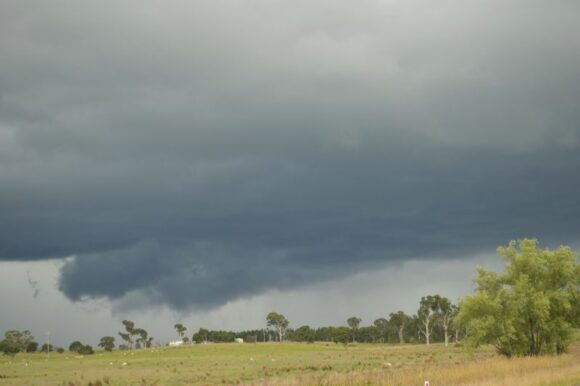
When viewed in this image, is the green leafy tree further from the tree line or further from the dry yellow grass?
the dry yellow grass

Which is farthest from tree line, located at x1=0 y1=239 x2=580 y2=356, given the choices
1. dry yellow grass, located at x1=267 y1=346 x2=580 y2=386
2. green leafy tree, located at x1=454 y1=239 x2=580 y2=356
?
dry yellow grass, located at x1=267 y1=346 x2=580 y2=386

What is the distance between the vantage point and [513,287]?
69.8m

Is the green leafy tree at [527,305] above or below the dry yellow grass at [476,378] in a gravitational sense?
above

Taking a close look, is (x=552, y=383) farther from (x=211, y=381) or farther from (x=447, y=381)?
(x=211, y=381)

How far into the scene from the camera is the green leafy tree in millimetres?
67125

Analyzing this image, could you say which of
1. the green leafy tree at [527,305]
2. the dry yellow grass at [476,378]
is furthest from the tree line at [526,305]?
the dry yellow grass at [476,378]

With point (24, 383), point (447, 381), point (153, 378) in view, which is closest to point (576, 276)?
point (447, 381)

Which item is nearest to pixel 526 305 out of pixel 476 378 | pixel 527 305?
pixel 527 305

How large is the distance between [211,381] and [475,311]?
28.4 metres

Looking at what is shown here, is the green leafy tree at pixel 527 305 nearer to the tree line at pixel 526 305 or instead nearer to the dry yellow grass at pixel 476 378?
the tree line at pixel 526 305

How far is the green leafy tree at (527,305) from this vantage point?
67125mm

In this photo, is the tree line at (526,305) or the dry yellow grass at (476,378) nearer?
the dry yellow grass at (476,378)

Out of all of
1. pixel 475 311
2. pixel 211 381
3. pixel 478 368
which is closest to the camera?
pixel 478 368

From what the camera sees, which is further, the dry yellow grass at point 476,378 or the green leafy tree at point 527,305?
the green leafy tree at point 527,305
